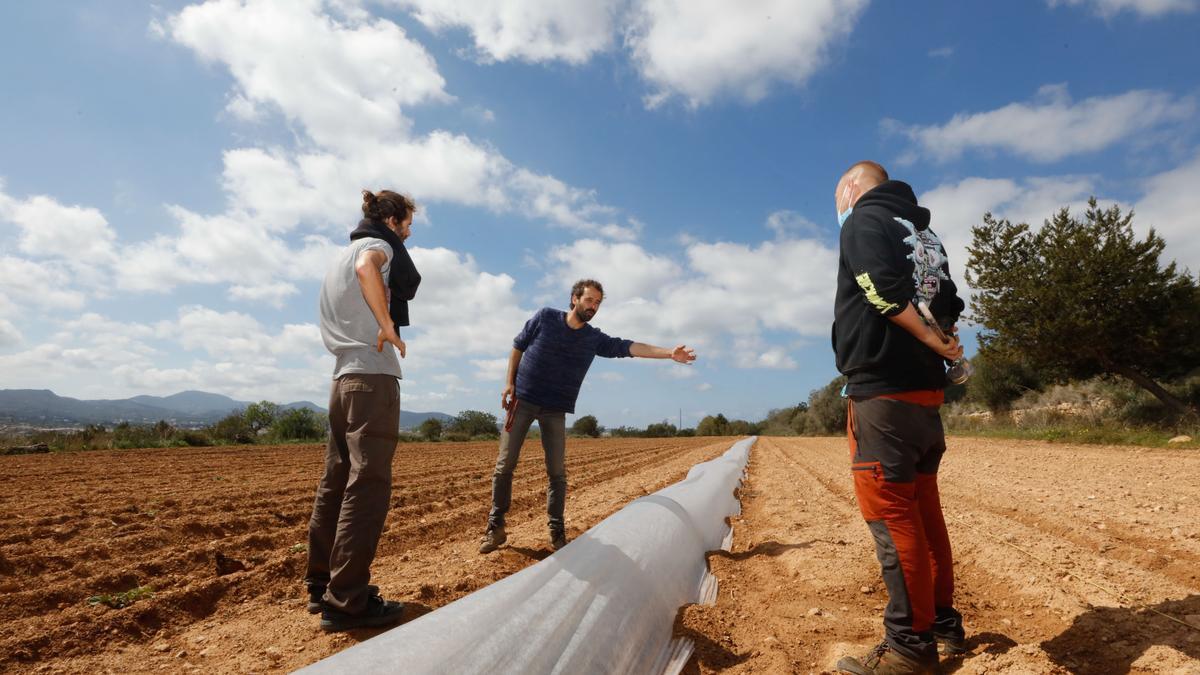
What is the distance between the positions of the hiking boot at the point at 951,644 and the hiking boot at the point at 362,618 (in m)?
2.21

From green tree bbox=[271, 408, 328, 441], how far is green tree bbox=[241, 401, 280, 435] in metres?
0.82

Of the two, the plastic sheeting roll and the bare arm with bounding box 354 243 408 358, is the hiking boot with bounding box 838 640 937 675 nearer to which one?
the plastic sheeting roll

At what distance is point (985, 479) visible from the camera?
7371 mm

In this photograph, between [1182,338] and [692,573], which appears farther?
[1182,338]

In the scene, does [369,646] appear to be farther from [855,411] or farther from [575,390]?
[575,390]

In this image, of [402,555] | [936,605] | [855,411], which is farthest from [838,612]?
[402,555]

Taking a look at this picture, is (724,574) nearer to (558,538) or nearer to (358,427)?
(558,538)

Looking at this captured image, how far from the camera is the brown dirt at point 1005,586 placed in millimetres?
2076

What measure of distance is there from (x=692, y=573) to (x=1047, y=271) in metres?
15.9

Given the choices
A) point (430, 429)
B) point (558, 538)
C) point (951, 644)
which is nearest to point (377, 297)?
point (558, 538)

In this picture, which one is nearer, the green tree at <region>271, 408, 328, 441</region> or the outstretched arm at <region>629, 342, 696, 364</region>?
the outstretched arm at <region>629, 342, 696, 364</region>

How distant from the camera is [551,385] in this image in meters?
4.12

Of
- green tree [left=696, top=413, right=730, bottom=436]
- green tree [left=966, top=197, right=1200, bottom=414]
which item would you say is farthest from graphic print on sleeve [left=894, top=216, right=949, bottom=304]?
green tree [left=696, top=413, right=730, bottom=436]

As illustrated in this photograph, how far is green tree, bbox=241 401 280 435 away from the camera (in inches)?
1190
